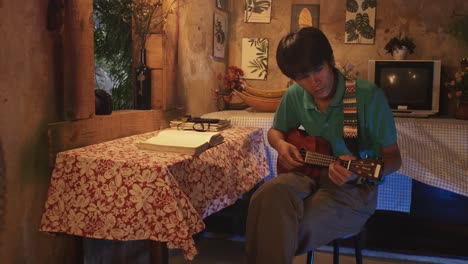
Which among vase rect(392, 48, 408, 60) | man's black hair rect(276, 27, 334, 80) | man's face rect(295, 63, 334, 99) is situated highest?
vase rect(392, 48, 408, 60)

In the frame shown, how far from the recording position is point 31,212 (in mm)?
1784

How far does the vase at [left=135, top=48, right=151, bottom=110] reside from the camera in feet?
8.70

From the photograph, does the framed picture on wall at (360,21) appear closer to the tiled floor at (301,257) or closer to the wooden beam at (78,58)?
the tiled floor at (301,257)

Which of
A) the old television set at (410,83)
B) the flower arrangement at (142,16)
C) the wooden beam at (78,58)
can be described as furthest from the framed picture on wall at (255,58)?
the wooden beam at (78,58)

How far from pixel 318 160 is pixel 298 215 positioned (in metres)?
0.31

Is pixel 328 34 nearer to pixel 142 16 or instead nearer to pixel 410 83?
pixel 410 83

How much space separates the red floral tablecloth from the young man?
11.1 inches

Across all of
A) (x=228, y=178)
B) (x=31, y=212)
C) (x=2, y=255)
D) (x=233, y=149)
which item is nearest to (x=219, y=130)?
(x=233, y=149)

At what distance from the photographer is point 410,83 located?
3.35 metres

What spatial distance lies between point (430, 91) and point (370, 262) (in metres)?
1.38

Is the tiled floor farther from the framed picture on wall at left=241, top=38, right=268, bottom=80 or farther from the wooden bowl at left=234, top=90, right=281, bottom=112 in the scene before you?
the framed picture on wall at left=241, top=38, right=268, bottom=80

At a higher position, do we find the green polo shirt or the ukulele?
the green polo shirt

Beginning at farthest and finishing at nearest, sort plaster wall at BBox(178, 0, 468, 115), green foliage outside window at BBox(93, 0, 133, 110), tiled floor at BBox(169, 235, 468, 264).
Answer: plaster wall at BBox(178, 0, 468, 115), green foliage outside window at BBox(93, 0, 133, 110), tiled floor at BBox(169, 235, 468, 264)

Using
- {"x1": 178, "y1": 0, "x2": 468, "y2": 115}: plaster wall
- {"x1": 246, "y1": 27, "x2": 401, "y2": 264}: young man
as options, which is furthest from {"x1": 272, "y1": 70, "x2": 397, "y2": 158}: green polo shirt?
{"x1": 178, "y1": 0, "x2": 468, "y2": 115}: plaster wall
